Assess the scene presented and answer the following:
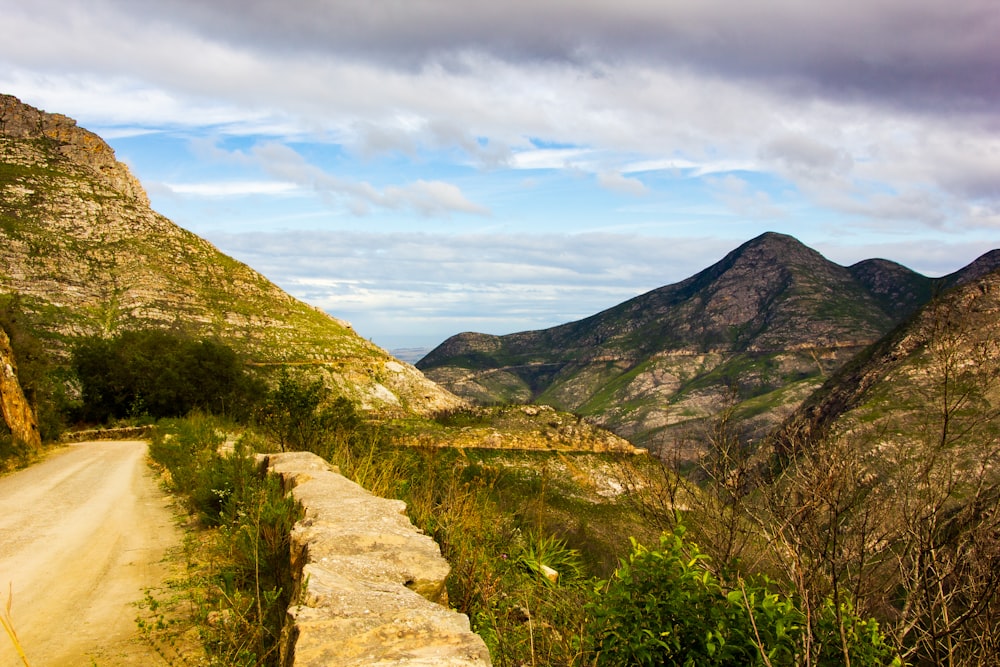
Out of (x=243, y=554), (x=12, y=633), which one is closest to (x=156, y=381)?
(x=243, y=554)

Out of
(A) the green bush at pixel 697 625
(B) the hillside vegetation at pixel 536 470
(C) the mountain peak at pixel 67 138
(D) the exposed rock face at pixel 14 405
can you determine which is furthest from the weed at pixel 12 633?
(C) the mountain peak at pixel 67 138

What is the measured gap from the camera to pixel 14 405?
1498 centimetres

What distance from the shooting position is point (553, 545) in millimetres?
7703

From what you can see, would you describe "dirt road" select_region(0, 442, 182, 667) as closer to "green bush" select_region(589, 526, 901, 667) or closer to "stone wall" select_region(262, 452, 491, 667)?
"stone wall" select_region(262, 452, 491, 667)

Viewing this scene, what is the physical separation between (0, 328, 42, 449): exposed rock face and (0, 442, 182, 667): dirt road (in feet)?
9.88

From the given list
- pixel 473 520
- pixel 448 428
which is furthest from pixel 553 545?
pixel 448 428

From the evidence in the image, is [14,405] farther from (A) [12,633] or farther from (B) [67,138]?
(B) [67,138]

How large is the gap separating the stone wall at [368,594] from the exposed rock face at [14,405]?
43.2 feet

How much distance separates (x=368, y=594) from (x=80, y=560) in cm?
482

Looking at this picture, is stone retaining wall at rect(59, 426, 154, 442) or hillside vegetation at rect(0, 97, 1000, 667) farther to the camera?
stone retaining wall at rect(59, 426, 154, 442)

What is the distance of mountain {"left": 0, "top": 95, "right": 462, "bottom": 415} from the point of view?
159 feet

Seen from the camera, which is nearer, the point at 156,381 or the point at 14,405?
the point at 14,405

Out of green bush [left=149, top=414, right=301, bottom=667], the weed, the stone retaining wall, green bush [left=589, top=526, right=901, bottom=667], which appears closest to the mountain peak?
the stone retaining wall

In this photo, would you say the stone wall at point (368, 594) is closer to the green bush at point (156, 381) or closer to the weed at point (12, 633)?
the weed at point (12, 633)
